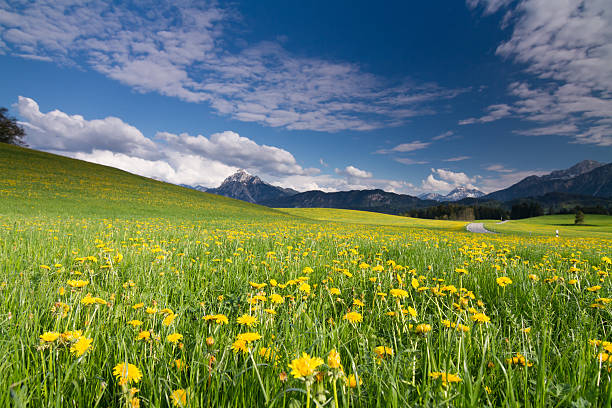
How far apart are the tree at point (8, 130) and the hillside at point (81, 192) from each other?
33.8 metres

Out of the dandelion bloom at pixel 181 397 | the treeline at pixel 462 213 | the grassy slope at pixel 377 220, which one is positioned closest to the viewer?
the dandelion bloom at pixel 181 397

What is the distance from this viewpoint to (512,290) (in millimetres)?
3535

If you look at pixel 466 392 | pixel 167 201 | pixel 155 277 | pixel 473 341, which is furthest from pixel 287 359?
pixel 167 201

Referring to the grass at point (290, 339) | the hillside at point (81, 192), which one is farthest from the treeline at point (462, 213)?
the grass at point (290, 339)

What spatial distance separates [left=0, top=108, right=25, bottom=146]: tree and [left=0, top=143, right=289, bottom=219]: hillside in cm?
3378

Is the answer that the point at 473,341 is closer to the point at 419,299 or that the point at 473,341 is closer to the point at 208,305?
the point at 419,299

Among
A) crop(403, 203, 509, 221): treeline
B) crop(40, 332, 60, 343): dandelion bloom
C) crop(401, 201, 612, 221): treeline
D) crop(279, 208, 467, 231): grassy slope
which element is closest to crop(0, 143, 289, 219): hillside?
crop(279, 208, 467, 231): grassy slope

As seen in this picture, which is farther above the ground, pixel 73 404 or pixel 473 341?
pixel 473 341

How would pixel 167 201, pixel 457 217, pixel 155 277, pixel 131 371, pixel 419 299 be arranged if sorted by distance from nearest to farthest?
pixel 131 371
pixel 419 299
pixel 155 277
pixel 167 201
pixel 457 217

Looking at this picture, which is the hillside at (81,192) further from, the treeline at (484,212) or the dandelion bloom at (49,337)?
the treeline at (484,212)

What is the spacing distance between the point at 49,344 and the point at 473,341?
282 cm

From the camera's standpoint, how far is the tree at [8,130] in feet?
254

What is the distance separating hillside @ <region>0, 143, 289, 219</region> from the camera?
92.1 ft

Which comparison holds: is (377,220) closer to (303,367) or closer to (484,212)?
(303,367)
